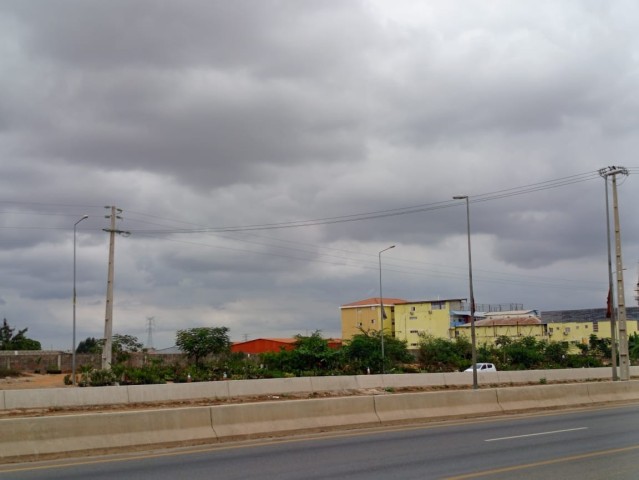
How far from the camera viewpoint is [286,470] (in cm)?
1251

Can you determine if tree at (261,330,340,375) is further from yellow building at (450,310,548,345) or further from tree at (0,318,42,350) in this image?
tree at (0,318,42,350)

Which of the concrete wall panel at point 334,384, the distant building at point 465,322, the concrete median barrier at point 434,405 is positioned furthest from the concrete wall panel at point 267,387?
the distant building at point 465,322

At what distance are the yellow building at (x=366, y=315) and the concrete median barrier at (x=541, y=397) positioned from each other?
85.1 m

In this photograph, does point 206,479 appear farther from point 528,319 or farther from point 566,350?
point 528,319

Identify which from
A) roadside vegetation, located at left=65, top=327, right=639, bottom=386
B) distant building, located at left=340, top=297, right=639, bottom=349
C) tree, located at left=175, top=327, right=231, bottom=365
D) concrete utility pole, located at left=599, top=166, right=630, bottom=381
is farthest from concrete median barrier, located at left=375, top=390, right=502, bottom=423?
distant building, located at left=340, top=297, right=639, bottom=349

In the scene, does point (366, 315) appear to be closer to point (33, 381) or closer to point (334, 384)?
point (33, 381)

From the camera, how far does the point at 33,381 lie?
56188 millimetres

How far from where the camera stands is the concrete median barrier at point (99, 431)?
46.1 ft

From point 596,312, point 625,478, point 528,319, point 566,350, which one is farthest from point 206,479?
point 596,312

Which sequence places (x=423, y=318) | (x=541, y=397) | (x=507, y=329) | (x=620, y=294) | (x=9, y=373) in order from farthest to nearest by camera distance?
1. (x=423, y=318)
2. (x=507, y=329)
3. (x=9, y=373)
4. (x=620, y=294)
5. (x=541, y=397)

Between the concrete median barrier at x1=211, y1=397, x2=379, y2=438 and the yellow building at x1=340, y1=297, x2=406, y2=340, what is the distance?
9237cm

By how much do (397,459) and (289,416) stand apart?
5249mm

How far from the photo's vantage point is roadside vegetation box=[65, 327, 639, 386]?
161 feet

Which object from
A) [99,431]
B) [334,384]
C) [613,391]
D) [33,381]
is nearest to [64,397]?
[334,384]
